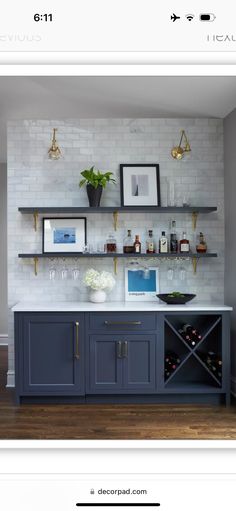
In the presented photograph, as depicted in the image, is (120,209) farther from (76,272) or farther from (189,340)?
(189,340)

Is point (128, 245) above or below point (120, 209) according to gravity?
below

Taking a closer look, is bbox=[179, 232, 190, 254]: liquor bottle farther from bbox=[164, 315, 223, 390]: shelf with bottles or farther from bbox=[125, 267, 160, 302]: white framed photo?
bbox=[164, 315, 223, 390]: shelf with bottles

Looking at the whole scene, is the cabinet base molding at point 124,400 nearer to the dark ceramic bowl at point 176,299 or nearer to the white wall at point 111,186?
the white wall at point 111,186

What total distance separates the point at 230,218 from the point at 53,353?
1.88m

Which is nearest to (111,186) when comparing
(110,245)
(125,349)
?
(110,245)

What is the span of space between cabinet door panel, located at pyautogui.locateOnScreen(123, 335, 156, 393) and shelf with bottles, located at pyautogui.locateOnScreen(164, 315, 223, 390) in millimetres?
168

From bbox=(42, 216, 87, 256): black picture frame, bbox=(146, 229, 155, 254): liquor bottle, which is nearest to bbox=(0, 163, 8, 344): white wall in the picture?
bbox=(42, 216, 87, 256): black picture frame

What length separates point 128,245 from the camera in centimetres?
393

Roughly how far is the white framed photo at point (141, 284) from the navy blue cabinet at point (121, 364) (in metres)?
0.56

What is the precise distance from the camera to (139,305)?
3.67m

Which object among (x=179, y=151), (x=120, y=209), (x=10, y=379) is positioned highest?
(x=179, y=151)

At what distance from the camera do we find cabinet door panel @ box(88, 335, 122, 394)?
352 centimetres
